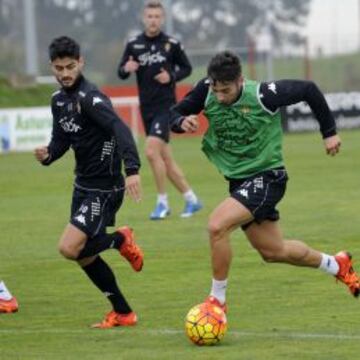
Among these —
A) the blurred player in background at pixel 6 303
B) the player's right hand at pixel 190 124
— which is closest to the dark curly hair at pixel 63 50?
the player's right hand at pixel 190 124

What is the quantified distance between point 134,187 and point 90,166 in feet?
2.38

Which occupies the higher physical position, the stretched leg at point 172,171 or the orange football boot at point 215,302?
the orange football boot at point 215,302

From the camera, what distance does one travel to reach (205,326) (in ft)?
25.6

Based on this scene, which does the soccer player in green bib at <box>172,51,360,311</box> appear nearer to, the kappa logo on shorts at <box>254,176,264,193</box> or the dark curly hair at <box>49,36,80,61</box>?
the kappa logo on shorts at <box>254,176,264,193</box>

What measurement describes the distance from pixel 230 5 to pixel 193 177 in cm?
3467

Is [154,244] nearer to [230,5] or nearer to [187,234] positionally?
[187,234]

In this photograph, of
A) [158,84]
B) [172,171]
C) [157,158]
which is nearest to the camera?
[157,158]

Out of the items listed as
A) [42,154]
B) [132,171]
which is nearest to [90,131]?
[42,154]

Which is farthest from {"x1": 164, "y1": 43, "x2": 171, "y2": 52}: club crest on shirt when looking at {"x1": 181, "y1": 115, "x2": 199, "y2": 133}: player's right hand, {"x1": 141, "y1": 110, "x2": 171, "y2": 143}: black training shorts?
{"x1": 181, "y1": 115, "x2": 199, "y2": 133}: player's right hand

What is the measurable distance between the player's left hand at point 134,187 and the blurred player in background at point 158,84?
667 cm

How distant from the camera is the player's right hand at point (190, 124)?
8380 millimetres

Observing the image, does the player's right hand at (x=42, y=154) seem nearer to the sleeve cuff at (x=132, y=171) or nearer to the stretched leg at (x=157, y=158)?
the sleeve cuff at (x=132, y=171)

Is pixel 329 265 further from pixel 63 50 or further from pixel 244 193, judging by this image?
pixel 63 50

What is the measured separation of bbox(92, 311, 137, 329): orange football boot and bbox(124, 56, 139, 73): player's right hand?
692 cm
